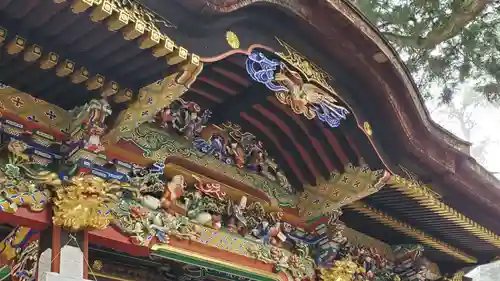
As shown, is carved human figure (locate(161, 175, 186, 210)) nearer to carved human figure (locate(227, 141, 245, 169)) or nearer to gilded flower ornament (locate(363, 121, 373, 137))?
carved human figure (locate(227, 141, 245, 169))

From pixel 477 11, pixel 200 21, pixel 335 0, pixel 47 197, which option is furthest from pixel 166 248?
pixel 477 11

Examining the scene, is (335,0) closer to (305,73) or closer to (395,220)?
(305,73)

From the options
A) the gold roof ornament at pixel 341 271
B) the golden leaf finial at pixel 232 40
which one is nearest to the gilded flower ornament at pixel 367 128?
the gold roof ornament at pixel 341 271

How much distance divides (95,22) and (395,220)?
4.97 metres

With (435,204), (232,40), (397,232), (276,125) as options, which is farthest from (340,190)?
(232,40)

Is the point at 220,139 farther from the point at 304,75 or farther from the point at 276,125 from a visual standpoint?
the point at 304,75

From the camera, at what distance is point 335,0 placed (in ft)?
16.8

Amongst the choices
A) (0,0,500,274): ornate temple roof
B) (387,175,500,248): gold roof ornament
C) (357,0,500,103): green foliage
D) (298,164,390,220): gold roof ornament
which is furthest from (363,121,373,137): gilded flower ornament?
(357,0,500,103): green foliage

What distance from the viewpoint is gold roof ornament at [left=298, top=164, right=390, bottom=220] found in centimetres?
603

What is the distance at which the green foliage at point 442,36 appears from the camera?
11.3m

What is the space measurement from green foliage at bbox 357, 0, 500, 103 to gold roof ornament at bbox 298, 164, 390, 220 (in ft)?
18.7

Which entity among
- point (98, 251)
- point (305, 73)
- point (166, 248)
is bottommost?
point (166, 248)

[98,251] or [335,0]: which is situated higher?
[335,0]

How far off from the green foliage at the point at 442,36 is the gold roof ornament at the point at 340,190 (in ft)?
18.7
